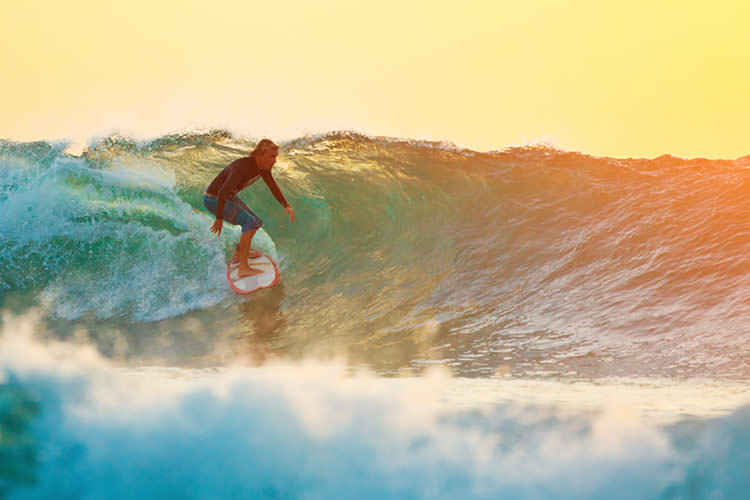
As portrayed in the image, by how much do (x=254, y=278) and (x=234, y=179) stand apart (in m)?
1.09

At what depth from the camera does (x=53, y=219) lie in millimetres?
7250

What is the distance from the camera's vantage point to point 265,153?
18.3 feet

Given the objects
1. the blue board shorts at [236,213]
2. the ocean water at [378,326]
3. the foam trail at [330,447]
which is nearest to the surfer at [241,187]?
the blue board shorts at [236,213]

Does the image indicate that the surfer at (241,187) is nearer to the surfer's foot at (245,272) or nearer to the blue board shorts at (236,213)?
the blue board shorts at (236,213)

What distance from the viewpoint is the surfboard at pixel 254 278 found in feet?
20.1

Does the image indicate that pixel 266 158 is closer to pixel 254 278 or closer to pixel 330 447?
pixel 254 278

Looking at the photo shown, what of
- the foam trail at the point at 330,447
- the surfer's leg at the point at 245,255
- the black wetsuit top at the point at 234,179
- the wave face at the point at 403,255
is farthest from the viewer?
the surfer's leg at the point at 245,255

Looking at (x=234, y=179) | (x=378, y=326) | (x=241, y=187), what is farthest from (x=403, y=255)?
(x=234, y=179)

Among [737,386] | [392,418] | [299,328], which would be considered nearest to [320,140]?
[299,328]

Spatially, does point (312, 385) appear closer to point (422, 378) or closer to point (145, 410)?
point (145, 410)

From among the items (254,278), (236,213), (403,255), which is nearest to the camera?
(236,213)

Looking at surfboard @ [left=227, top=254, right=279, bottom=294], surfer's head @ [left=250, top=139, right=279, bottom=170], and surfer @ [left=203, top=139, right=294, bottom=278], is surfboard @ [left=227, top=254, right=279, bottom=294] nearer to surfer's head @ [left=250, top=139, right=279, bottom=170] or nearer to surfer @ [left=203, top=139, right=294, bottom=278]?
surfer @ [left=203, top=139, right=294, bottom=278]

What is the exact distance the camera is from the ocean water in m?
2.21

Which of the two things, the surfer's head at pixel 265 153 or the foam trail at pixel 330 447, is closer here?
the foam trail at pixel 330 447
